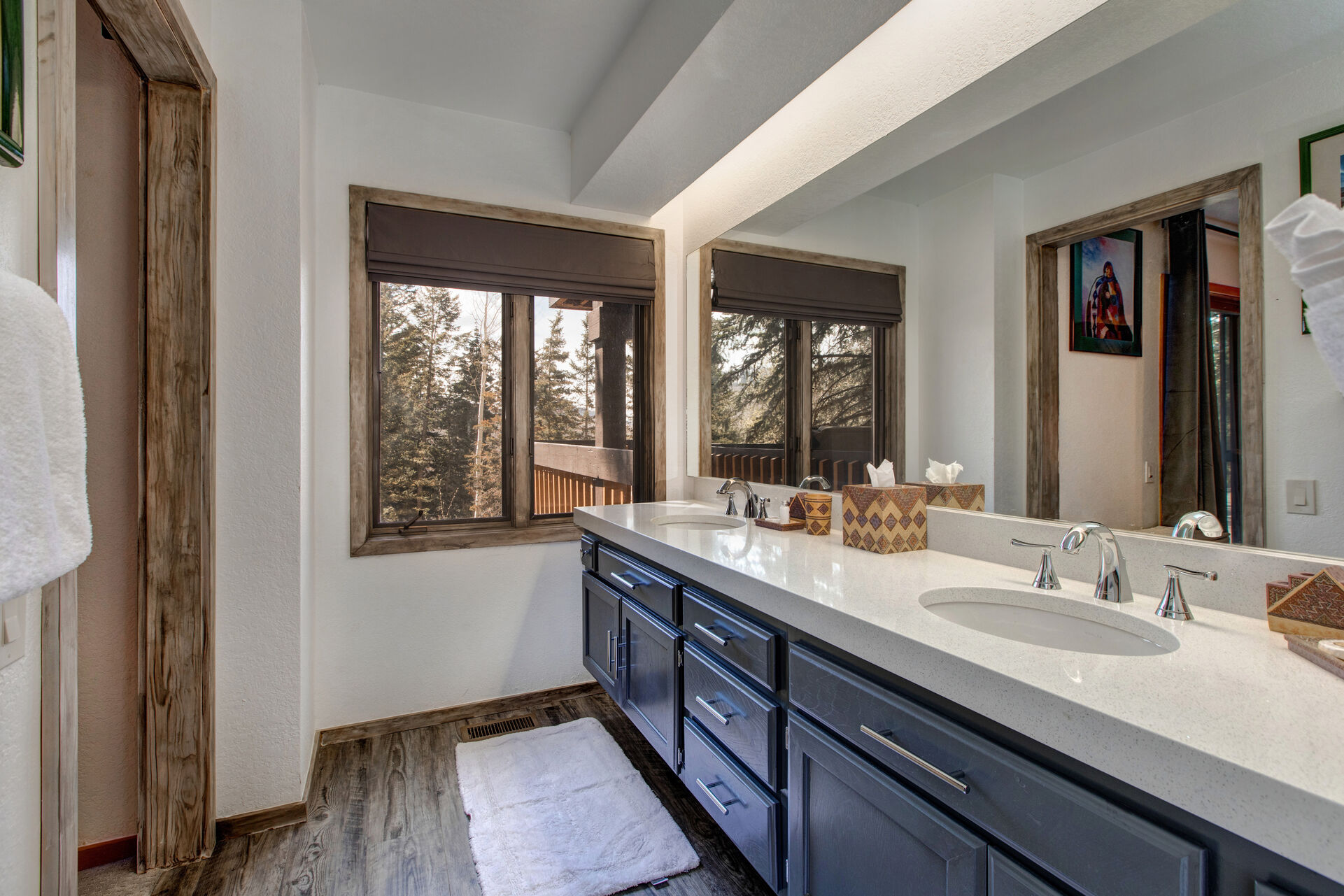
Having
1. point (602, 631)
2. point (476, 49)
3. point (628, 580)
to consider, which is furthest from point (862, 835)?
point (476, 49)

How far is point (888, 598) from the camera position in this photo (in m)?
1.20

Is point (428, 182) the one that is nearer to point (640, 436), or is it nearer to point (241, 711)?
point (640, 436)

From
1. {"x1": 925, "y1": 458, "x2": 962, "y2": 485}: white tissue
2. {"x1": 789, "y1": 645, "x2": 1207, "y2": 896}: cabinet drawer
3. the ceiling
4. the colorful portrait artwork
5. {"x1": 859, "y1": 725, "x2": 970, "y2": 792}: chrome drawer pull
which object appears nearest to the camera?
{"x1": 789, "y1": 645, "x2": 1207, "y2": 896}: cabinet drawer

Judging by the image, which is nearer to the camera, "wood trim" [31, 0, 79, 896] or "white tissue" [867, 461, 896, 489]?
"wood trim" [31, 0, 79, 896]

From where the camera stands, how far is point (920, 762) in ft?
3.17

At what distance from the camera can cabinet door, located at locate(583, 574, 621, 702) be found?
7.33ft

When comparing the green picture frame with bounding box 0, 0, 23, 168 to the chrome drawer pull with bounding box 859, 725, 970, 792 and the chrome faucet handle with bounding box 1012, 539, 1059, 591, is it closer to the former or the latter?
the chrome drawer pull with bounding box 859, 725, 970, 792

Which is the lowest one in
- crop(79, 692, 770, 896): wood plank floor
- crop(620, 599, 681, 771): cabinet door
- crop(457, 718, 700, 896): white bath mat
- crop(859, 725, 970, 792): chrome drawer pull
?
crop(79, 692, 770, 896): wood plank floor

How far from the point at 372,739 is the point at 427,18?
257cm

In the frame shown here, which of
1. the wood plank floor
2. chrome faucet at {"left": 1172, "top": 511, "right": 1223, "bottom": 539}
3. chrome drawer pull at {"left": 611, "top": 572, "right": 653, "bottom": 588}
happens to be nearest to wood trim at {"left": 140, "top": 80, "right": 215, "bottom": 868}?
the wood plank floor

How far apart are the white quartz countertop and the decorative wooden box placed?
0.12ft

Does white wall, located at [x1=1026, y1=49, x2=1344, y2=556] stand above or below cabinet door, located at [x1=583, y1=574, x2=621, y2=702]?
above

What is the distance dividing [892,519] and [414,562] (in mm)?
1887

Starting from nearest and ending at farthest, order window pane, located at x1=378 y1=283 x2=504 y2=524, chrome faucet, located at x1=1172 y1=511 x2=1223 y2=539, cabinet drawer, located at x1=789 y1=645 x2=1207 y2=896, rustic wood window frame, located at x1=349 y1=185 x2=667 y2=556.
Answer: cabinet drawer, located at x1=789 y1=645 x2=1207 y2=896 < chrome faucet, located at x1=1172 y1=511 x2=1223 y2=539 < rustic wood window frame, located at x1=349 y1=185 x2=667 y2=556 < window pane, located at x1=378 y1=283 x2=504 y2=524
